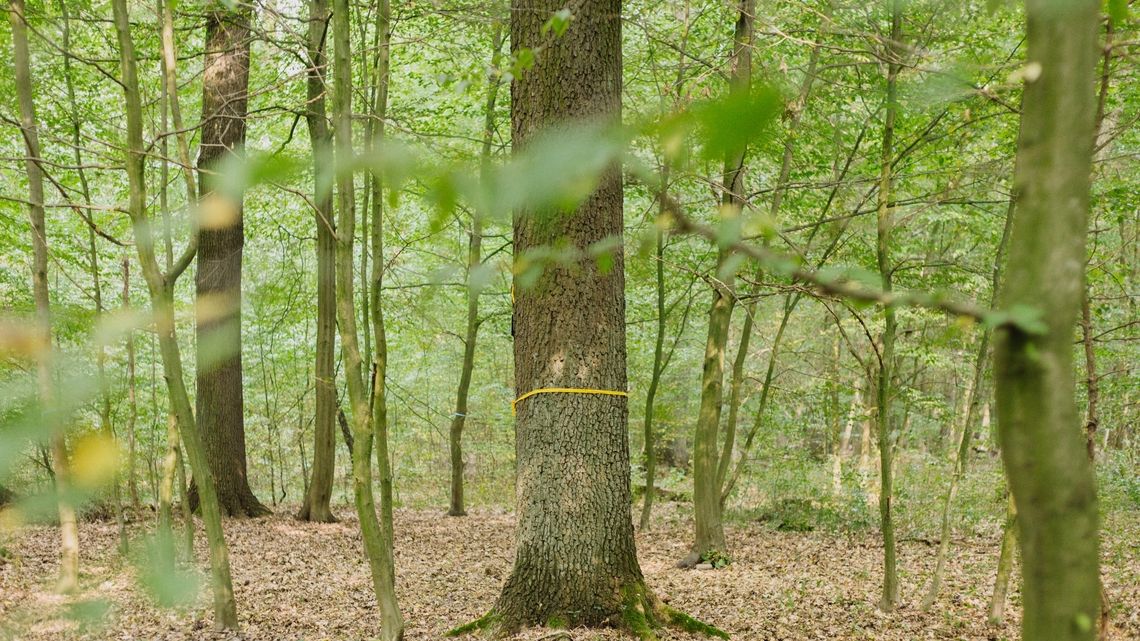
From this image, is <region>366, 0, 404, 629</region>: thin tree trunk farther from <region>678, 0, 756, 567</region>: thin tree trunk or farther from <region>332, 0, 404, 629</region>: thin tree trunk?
<region>678, 0, 756, 567</region>: thin tree trunk

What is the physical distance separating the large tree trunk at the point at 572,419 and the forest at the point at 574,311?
0.02 metres

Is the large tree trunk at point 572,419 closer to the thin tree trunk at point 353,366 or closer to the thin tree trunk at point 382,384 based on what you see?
the thin tree trunk at point 382,384

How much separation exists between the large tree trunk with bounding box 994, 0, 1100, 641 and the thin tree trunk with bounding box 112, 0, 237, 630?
2008 millimetres

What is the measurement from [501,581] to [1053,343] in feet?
24.0

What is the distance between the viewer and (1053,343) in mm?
593

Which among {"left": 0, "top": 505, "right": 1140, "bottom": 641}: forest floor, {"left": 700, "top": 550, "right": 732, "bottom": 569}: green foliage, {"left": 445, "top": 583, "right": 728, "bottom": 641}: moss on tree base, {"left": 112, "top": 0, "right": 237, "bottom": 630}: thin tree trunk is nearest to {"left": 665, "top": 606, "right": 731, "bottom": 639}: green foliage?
{"left": 445, "top": 583, "right": 728, "bottom": 641}: moss on tree base

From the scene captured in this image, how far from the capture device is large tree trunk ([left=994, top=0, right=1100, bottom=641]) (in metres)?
0.60

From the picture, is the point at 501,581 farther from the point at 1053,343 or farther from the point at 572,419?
the point at 1053,343

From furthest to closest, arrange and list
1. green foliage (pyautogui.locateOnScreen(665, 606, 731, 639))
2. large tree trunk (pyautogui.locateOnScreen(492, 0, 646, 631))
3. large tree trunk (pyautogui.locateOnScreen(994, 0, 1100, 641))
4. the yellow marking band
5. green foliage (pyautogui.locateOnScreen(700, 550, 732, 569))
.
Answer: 1. green foliage (pyautogui.locateOnScreen(700, 550, 732, 569))
2. green foliage (pyautogui.locateOnScreen(665, 606, 731, 639))
3. the yellow marking band
4. large tree trunk (pyautogui.locateOnScreen(492, 0, 646, 631))
5. large tree trunk (pyautogui.locateOnScreen(994, 0, 1100, 641))

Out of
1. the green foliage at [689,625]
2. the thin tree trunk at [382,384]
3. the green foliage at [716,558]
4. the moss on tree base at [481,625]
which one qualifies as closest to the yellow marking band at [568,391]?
the thin tree trunk at [382,384]

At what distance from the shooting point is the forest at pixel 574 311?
0.60 metres

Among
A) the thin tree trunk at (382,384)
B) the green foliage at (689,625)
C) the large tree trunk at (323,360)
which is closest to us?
the thin tree trunk at (382,384)

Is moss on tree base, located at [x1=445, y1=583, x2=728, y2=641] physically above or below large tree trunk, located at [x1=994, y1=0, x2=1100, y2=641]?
below

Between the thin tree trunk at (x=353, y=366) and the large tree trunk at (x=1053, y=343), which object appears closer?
the large tree trunk at (x=1053, y=343)
